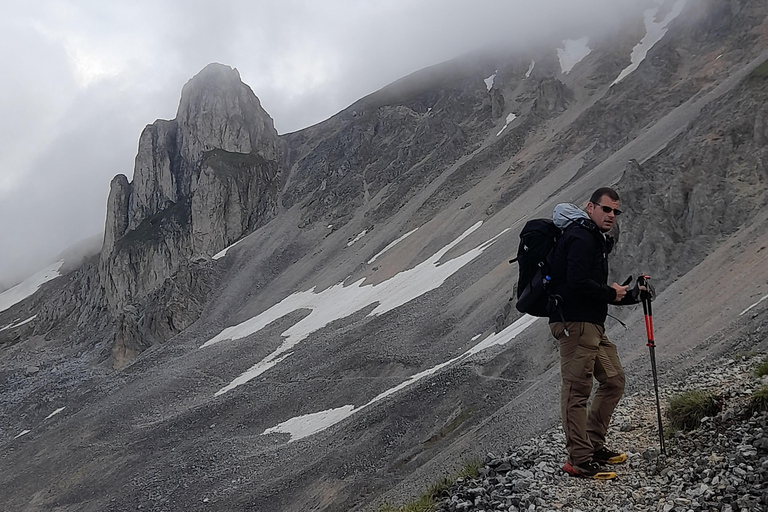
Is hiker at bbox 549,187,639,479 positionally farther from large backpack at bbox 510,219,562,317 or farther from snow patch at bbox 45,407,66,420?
snow patch at bbox 45,407,66,420

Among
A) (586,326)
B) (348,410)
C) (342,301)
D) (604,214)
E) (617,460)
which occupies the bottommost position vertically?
(348,410)

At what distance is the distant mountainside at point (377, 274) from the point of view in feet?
61.5

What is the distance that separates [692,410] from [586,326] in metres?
1.41

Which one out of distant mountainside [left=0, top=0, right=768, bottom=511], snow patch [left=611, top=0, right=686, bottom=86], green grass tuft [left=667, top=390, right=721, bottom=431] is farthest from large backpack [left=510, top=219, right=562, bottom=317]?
snow patch [left=611, top=0, right=686, bottom=86]

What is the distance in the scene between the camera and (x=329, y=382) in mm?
29922

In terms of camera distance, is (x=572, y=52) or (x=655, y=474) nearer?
(x=655, y=474)

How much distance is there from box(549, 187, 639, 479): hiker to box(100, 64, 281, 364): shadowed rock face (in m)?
76.1

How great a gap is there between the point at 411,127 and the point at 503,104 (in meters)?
12.4

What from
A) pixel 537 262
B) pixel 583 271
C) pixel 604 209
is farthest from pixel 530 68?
pixel 583 271

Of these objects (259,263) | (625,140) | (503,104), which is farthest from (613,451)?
(503,104)

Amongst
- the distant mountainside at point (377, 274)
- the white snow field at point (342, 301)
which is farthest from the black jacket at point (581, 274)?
the white snow field at point (342, 301)

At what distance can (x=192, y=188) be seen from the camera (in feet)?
302

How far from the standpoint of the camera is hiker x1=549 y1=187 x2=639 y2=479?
637 centimetres

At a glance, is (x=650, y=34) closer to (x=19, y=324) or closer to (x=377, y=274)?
(x=377, y=274)
